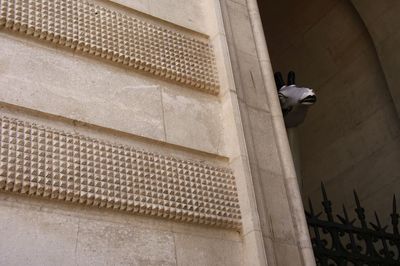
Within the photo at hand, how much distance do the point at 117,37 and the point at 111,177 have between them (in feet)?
4.79

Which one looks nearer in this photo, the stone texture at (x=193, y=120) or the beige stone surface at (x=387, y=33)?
the stone texture at (x=193, y=120)

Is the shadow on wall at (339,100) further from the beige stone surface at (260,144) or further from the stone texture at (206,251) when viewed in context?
the stone texture at (206,251)

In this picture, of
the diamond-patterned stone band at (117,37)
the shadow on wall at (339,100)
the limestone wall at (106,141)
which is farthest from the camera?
the shadow on wall at (339,100)

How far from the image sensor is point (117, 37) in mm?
5672

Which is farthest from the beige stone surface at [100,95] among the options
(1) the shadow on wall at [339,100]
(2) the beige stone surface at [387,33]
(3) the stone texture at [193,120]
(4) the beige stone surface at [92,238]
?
(2) the beige stone surface at [387,33]

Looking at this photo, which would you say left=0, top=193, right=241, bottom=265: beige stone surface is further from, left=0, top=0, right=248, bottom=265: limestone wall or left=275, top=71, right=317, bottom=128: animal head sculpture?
left=275, top=71, right=317, bottom=128: animal head sculpture

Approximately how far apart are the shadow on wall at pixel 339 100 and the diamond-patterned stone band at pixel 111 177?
15.9 feet

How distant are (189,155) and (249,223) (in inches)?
29.7

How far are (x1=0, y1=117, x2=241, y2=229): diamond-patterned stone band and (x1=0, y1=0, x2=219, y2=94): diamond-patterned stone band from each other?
35.8 inches

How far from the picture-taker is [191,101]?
5.80 m

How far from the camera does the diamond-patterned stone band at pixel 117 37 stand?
17.0ft

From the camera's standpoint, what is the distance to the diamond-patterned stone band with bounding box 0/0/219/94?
5188mm

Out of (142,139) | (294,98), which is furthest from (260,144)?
(294,98)

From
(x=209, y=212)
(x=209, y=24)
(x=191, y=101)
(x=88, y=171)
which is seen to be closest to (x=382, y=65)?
(x=209, y=24)
